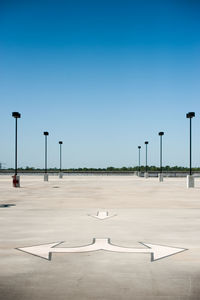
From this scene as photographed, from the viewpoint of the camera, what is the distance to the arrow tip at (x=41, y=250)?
6.58 m

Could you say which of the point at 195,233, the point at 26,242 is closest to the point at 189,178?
the point at 195,233

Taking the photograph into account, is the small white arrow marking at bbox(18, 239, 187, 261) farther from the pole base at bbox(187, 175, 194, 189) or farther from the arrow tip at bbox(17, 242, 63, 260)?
the pole base at bbox(187, 175, 194, 189)

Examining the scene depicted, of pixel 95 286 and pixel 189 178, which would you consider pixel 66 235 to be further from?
pixel 189 178

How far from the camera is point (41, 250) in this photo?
6984 millimetres

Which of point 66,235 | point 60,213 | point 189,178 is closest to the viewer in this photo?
point 66,235


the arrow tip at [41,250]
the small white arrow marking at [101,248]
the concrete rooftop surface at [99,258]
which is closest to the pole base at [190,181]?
the concrete rooftop surface at [99,258]

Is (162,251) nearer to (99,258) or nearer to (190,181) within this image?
(99,258)

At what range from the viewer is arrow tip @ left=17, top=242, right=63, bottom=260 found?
658 centimetres

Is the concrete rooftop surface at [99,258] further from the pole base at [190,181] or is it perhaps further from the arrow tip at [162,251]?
the pole base at [190,181]

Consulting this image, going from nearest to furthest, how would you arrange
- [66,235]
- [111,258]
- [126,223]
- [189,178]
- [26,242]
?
1. [111,258]
2. [26,242]
3. [66,235]
4. [126,223]
5. [189,178]

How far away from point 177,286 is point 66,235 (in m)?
4.34

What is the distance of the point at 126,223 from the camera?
10.7 metres

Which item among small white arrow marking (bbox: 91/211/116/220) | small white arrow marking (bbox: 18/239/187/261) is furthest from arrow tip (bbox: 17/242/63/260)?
small white arrow marking (bbox: 91/211/116/220)

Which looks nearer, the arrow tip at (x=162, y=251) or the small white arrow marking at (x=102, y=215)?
the arrow tip at (x=162, y=251)
